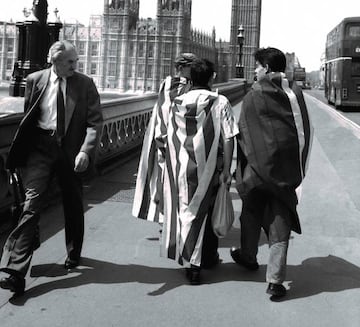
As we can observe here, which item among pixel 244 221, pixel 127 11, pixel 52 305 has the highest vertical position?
pixel 127 11

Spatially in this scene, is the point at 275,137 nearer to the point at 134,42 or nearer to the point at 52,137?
the point at 52,137

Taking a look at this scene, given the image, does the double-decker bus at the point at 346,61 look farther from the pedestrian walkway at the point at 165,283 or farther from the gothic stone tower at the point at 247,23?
the gothic stone tower at the point at 247,23

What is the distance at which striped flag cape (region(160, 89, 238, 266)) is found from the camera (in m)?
4.22

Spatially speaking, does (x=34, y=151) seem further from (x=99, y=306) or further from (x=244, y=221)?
(x=244, y=221)

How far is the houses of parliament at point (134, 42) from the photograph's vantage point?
130500mm

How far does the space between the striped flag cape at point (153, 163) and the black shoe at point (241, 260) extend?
710 millimetres

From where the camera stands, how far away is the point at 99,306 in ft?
12.2

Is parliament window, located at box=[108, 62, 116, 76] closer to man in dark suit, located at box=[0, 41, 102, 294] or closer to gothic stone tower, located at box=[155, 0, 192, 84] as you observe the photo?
gothic stone tower, located at box=[155, 0, 192, 84]

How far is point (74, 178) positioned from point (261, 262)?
1.59 m

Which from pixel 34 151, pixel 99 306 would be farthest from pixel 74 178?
pixel 99 306

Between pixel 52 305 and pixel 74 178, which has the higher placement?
pixel 74 178

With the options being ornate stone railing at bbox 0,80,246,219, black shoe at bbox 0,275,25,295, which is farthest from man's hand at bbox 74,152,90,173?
ornate stone railing at bbox 0,80,246,219

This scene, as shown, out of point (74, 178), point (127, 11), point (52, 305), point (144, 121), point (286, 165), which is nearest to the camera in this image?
point (52, 305)

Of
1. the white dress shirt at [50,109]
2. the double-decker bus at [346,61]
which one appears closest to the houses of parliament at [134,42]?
the double-decker bus at [346,61]
